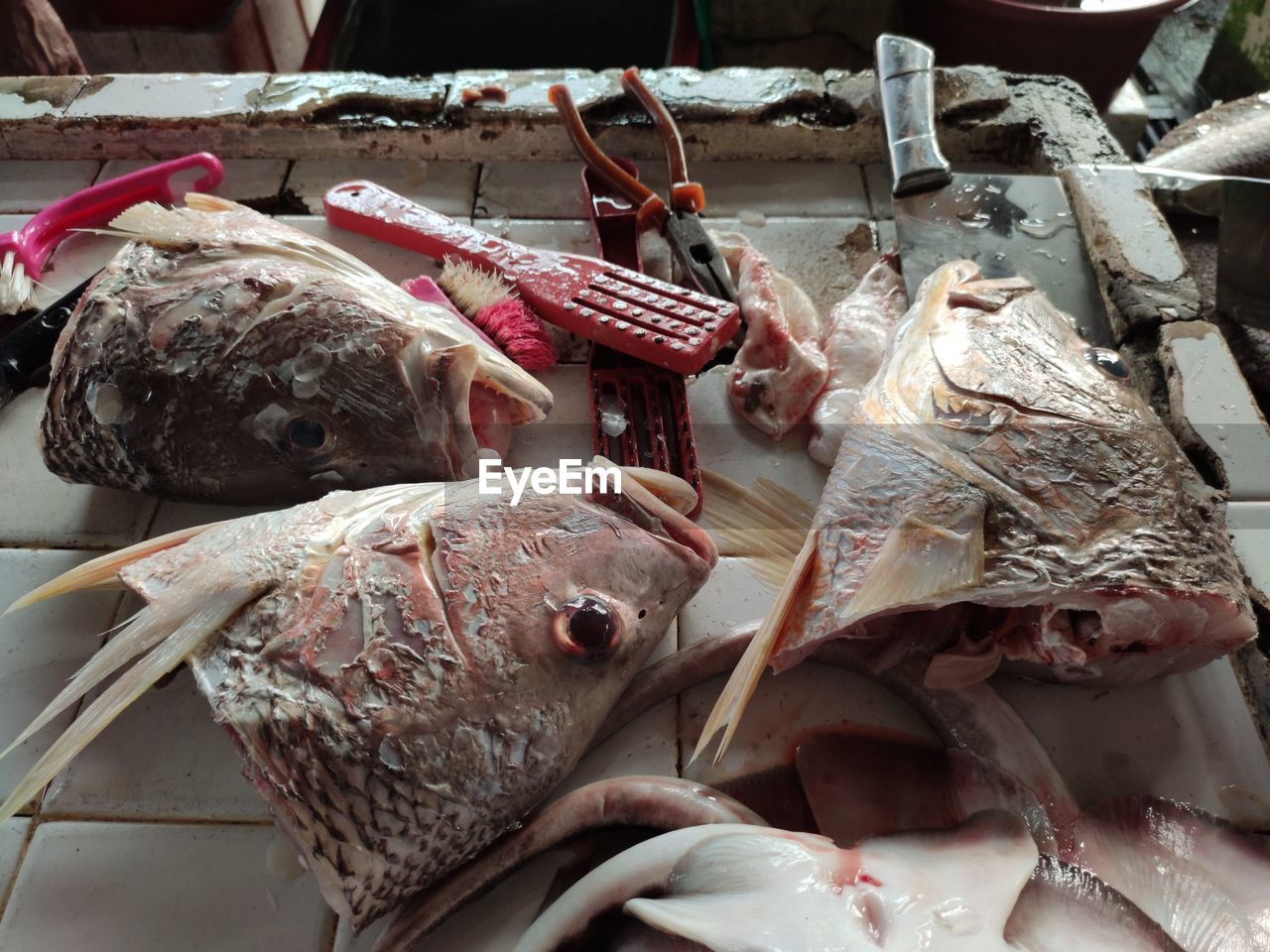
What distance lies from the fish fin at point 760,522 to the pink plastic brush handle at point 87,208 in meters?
1.59

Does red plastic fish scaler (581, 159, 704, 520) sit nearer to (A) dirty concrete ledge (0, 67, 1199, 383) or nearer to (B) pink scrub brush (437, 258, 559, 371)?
(B) pink scrub brush (437, 258, 559, 371)

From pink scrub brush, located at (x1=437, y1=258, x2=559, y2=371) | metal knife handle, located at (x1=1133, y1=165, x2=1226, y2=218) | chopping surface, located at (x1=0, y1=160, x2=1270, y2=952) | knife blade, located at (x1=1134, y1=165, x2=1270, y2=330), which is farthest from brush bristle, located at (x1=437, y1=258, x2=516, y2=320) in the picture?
metal knife handle, located at (x1=1133, y1=165, x2=1226, y2=218)

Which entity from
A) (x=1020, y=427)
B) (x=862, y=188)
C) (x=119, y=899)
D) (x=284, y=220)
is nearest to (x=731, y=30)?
(x=862, y=188)

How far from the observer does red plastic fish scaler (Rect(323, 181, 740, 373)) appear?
1.74m

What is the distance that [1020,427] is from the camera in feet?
4.49

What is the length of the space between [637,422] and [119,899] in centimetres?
119

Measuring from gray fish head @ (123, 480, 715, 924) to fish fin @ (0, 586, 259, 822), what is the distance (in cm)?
2

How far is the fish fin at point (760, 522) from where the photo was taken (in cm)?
166

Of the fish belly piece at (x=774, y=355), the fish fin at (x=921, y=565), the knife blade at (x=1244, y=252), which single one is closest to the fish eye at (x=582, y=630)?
the fish fin at (x=921, y=565)

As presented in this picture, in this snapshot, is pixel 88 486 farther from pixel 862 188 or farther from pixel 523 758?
pixel 862 188

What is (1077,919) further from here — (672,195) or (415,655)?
(672,195)

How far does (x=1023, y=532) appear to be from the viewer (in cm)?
128

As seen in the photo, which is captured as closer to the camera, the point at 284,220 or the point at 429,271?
the point at 429,271

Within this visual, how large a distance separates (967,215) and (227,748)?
1936 mm
